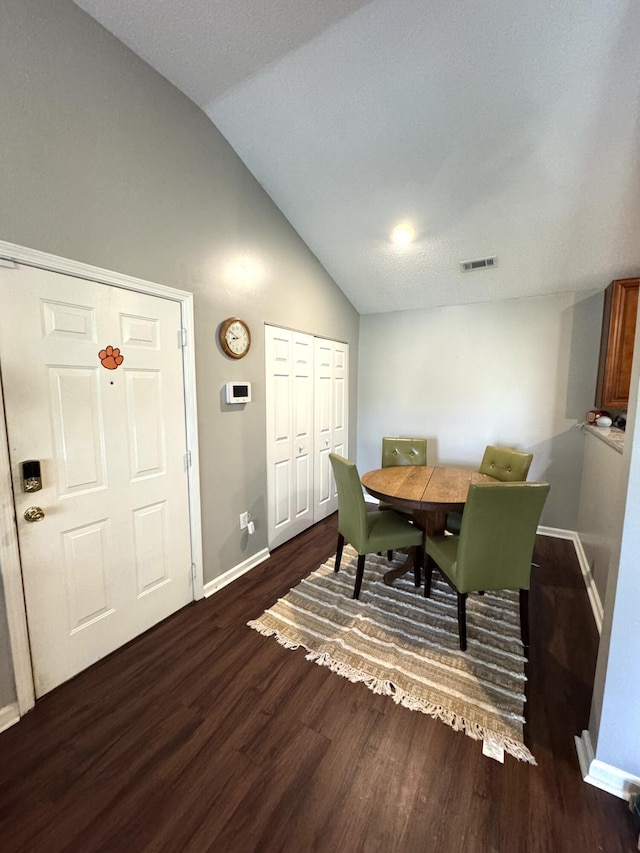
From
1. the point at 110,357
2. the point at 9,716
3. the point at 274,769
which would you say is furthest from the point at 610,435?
the point at 9,716

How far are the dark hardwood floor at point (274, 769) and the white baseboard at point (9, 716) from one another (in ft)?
0.12

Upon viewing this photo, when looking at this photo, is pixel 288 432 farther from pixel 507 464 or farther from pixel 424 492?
pixel 507 464

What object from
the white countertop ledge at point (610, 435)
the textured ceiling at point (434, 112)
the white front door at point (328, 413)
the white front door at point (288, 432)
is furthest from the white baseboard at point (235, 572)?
the textured ceiling at point (434, 112)

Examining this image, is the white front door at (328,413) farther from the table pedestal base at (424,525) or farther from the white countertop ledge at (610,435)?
the white countertop ledge at (610,435)

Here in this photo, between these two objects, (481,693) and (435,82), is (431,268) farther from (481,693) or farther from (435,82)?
(481,693)

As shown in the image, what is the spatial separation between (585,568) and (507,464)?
968 millimetres

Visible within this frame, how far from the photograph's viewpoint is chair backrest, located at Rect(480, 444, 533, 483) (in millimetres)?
2680

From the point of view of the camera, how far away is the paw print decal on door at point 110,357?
1.68 metres

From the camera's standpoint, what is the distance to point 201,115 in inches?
82.4

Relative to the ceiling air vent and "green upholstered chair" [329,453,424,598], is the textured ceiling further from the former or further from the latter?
"green upholstered chair" [329,453,424,598]

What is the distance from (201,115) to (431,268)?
211 cm

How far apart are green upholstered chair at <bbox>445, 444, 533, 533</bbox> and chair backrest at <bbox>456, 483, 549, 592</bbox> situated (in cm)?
74

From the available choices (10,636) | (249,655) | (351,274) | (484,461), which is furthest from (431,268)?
(10,636)

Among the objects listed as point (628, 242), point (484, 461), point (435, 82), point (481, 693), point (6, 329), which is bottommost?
point (481, 693)
